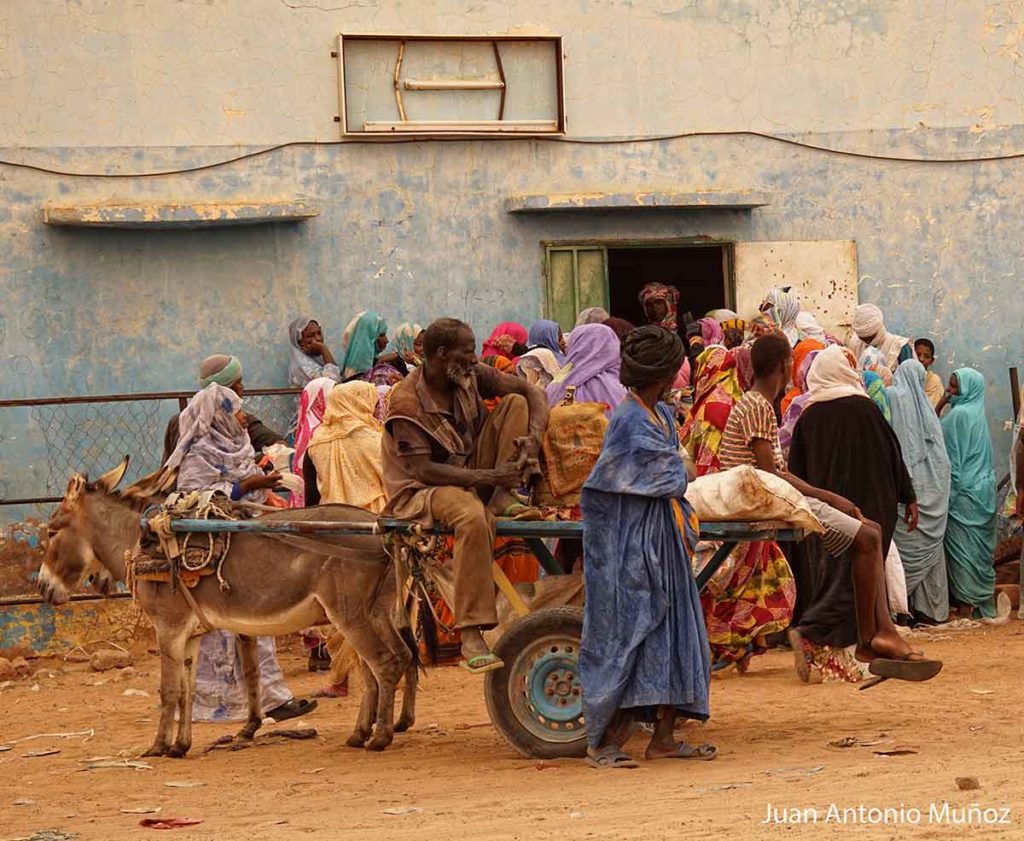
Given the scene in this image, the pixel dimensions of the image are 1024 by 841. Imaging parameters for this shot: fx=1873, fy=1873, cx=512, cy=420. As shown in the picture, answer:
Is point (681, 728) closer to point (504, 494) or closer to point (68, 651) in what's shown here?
point (504, 494)

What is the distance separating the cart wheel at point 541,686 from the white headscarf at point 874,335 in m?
5.90

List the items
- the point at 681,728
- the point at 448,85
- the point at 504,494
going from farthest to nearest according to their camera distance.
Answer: the point at 448,85, the point at 681,728, the point at 504,494

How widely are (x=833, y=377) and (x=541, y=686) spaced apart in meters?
2.69

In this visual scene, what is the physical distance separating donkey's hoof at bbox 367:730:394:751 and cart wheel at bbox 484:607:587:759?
937mm

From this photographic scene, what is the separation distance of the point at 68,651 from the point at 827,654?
218 inches

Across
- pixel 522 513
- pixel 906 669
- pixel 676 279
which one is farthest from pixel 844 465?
pixel 676 279

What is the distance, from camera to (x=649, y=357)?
7961 millimetres

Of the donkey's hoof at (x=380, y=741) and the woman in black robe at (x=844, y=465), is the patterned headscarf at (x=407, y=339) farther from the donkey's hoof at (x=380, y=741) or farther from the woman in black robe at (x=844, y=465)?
the donkey's hoof at (x=380, y=741)

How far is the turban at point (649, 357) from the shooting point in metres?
7.96

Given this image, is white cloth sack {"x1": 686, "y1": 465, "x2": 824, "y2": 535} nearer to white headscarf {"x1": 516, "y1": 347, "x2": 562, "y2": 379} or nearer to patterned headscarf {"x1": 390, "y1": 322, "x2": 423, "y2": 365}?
white headscarf {"x1": 516, "y1": 347, "x2": 562, "y2": 379}

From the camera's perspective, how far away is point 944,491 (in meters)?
13.5

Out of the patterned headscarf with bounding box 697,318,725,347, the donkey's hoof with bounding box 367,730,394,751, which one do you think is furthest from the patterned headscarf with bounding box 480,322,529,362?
the donkey's hoof with bounding box 367,730,394,751

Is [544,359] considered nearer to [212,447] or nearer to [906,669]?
[212,447]

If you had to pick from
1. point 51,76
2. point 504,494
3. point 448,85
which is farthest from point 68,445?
point 504,494
